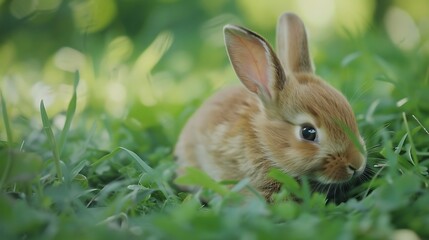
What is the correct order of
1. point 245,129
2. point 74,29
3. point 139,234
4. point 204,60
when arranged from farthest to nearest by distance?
point 74,29 < point 204,60 < point 245,129 < point 139,234

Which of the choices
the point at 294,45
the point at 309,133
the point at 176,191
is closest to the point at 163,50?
the point at 294,45

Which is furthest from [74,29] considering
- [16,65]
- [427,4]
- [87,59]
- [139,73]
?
[427,4]

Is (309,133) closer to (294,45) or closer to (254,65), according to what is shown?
(254,65)

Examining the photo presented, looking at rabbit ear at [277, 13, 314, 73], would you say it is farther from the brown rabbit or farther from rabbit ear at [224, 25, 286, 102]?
rabbit ear at [224, 25, 286, 102]

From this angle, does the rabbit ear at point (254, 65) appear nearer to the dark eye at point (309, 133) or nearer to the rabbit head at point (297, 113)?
the rabbit head at point (297, 113)

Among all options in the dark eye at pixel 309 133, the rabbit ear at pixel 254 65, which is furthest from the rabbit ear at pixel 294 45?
the dark eye at pixel 309 133

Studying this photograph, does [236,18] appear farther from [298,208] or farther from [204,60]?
[298,208]

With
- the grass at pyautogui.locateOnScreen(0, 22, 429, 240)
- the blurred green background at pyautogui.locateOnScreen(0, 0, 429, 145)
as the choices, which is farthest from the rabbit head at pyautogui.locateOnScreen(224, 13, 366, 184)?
the blurred green background at pyautogui.locateOnScreen(0, 0, 429, 145)

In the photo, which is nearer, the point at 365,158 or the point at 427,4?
the point at 365,158
